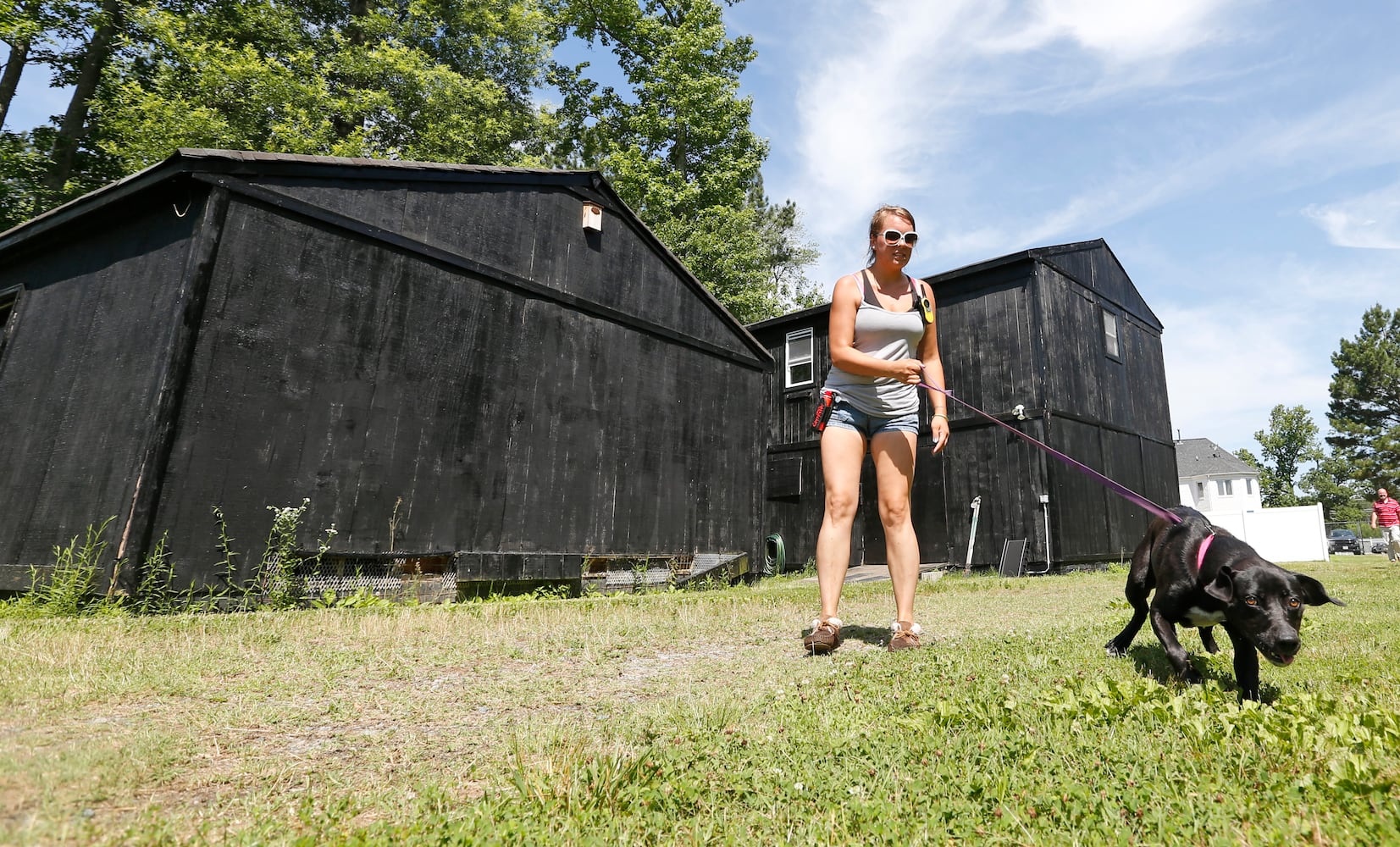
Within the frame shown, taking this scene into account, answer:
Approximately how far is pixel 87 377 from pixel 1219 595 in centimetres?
886

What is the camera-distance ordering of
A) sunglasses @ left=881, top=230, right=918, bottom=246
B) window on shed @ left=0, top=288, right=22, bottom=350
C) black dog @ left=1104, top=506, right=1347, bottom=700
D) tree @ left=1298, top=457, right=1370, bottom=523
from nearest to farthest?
1. black dog @ left=1104, top=506, right=1347, bottom=700
2. sunglasses @ left=881, top=230, right=918, bottom=246
3. window on shed @ left=0, top=288, right=22, bottom=350
4. tree @ left=1298, top=457, right=1370, bottom=523

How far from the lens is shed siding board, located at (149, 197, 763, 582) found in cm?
656

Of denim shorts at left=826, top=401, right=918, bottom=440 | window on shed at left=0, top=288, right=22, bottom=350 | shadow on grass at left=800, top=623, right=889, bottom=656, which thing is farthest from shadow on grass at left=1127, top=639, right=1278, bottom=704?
window on shed at left=0, top=288, right=22, bottom=350

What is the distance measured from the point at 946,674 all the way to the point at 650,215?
2320cm

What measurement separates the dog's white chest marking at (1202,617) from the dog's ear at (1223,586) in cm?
13

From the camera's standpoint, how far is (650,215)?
24.7 metres

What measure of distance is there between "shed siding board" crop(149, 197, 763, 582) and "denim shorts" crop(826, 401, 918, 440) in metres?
5.25

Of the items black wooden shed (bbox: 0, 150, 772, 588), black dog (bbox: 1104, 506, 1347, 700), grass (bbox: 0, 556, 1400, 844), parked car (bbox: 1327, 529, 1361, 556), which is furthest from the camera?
parked car (bbox: 1327, 529, 1361, 556)

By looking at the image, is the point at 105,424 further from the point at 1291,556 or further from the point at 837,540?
the point at 1291,556

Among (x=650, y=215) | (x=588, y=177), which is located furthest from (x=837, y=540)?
(x=650, y=215)

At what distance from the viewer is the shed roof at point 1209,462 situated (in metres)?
51.1

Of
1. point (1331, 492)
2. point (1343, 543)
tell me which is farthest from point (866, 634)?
point (1331, 492)

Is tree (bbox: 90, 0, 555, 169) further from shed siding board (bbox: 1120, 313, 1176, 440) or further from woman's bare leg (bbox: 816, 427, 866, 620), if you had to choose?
woman's bare leg (bbox: 816, 427, 866, 620)

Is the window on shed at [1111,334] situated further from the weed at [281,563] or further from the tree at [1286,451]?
the tree at [1286,451]
